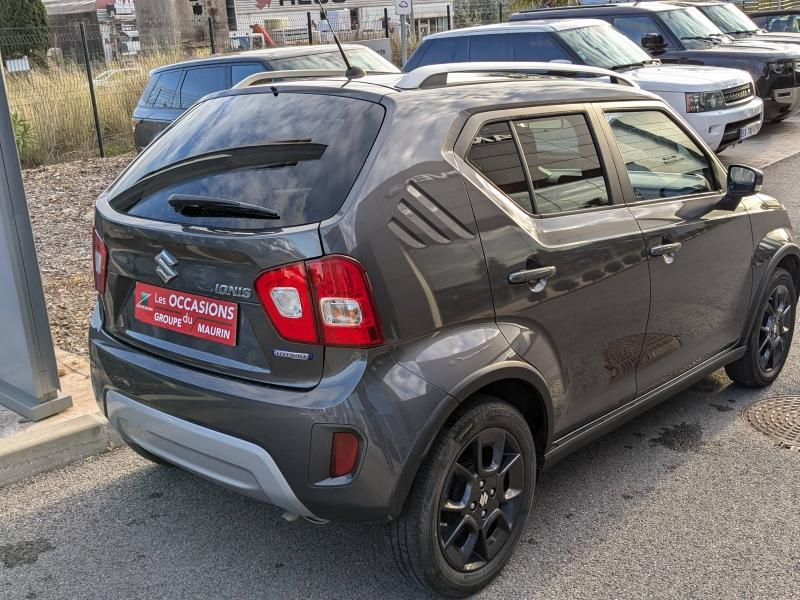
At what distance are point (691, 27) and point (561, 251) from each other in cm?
1181

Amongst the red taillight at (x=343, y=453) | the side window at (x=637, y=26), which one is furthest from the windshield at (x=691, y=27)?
the red taillight at (x=343, y=453)

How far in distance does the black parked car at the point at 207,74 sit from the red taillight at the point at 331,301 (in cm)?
690

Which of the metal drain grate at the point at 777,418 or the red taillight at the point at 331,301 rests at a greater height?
the red taillight at the point at 331,301

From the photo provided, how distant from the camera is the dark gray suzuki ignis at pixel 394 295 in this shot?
2.69 metres

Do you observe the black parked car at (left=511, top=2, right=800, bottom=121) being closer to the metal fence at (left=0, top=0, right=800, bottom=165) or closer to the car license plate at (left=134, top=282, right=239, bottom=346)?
the metal fence at (left=0, top=0, right=800, bottom=165)

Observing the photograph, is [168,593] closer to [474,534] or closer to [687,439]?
[474,534]

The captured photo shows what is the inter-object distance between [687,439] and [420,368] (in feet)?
6.85

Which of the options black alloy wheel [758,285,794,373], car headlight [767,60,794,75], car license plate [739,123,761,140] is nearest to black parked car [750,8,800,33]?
car headlight [767,60,794,75]

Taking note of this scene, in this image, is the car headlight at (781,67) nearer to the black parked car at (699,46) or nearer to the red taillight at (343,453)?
the black parked car at (699,46)

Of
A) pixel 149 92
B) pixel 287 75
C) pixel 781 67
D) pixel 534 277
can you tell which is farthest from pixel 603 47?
pixel 534 277

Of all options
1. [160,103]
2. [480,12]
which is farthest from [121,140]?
[480,12]

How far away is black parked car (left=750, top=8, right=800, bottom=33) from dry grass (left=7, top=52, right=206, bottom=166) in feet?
44.0

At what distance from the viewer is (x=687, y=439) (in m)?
4.25

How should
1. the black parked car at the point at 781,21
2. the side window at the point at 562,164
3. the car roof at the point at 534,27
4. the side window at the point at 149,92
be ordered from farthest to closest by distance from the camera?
the black parked car at the point at 781,21
the car roof at the point at 534,27
the side window at the point at 149,92
the side window at the point at 562,164
